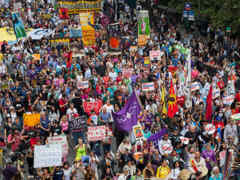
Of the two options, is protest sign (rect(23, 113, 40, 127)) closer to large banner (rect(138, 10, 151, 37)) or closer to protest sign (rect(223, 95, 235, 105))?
protest sign (rect(223, 95, 235, 105))

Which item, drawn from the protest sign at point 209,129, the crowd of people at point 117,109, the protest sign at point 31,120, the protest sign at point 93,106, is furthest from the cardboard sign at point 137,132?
the protest sign at point 31,120

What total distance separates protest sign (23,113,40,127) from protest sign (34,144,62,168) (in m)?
1.85

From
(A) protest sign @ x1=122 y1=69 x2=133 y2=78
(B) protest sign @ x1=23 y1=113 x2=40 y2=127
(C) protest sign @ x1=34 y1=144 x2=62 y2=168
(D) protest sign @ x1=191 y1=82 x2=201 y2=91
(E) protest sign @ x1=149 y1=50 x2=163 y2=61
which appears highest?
(E) protest sign @ x1=149 y1=50 x2=163 y2=61

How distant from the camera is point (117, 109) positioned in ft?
41.8

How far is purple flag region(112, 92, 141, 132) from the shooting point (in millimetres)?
11664

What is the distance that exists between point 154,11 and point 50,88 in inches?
698

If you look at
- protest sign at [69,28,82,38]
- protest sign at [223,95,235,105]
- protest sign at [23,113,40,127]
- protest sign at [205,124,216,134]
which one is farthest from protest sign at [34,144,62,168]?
protest sign at [69,28,82,38]

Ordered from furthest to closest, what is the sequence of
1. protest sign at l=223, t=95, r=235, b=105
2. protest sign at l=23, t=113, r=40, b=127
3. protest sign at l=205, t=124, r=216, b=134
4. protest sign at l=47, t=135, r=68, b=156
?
protest sign at l=223, t=95, r=235, b=105 → protest sign at l=23, t=113, r=40, b=127 → protest sign at l=205, t=124, r=216, b=134 → protest sign at l=47, t=135, r=68, b=156

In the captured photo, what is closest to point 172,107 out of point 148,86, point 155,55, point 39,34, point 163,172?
point 148,86

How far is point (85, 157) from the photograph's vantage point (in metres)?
10.3

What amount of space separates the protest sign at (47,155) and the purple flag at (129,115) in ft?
6.89

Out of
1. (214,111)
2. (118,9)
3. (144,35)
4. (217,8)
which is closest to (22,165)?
(214,111)

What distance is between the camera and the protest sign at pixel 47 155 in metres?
10.2

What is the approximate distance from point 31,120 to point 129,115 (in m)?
3.03
